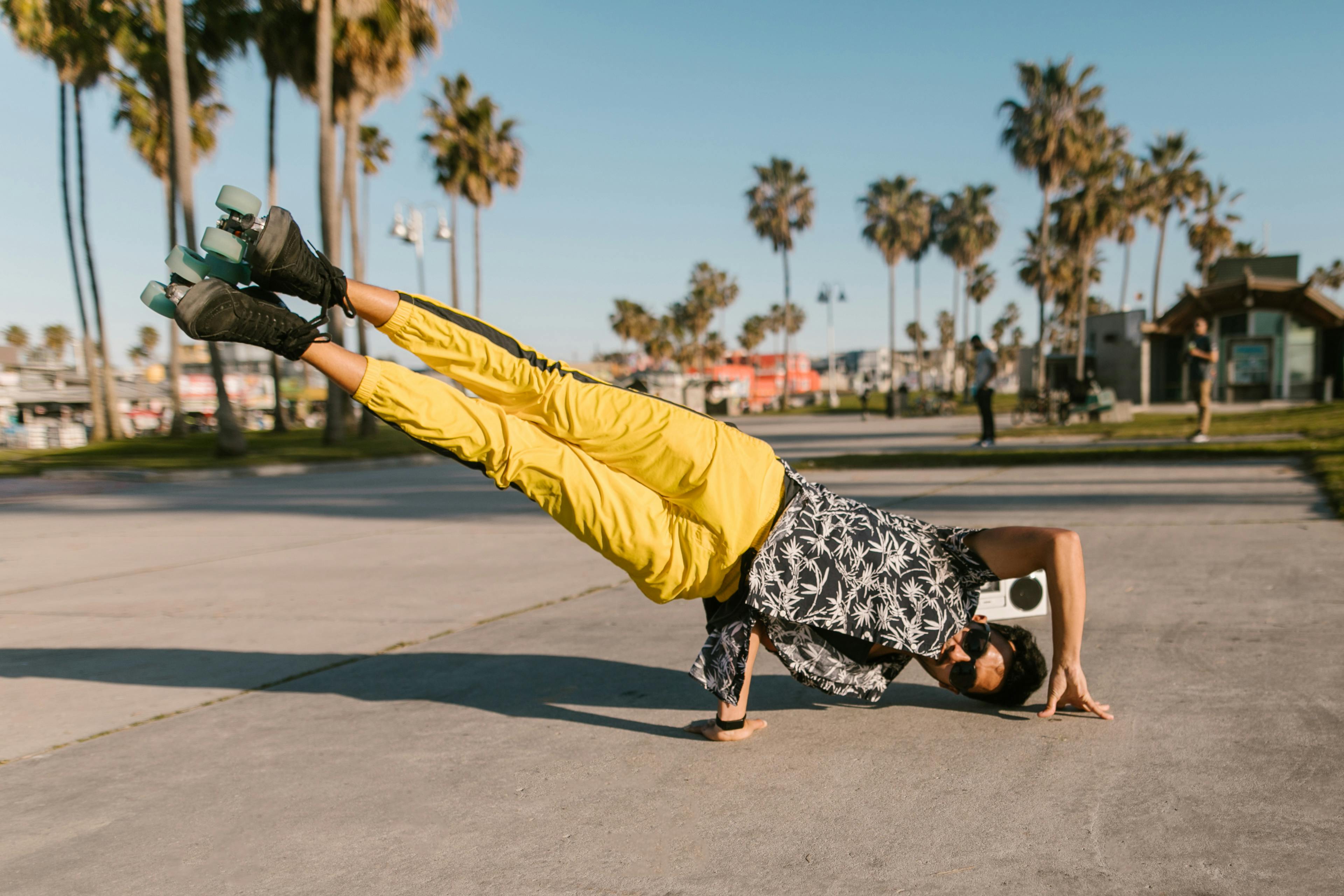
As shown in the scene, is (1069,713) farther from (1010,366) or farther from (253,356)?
(1010,366)

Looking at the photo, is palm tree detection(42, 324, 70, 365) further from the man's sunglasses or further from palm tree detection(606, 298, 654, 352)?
the man's sunglasses

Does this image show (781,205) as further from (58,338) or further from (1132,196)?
(58,338)

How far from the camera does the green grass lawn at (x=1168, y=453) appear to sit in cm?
1084

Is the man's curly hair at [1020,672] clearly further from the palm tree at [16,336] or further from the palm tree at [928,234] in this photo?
the palm tree at [16,336]

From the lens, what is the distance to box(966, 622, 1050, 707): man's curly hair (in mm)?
3355

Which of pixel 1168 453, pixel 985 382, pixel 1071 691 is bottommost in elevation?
pixel 1071 691

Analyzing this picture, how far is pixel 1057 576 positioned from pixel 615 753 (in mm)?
1631

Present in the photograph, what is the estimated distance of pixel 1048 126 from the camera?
43.4m

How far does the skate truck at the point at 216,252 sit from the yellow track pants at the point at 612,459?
21.7 inches

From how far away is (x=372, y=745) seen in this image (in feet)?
10.8

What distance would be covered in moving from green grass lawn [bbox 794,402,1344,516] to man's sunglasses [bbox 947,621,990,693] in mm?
5709

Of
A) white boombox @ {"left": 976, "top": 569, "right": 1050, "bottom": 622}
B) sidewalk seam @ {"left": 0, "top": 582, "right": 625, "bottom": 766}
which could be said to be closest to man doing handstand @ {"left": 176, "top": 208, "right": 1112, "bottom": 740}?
white boombox @ {"left": 976, "top": 569, "right": 1050, "bottom": 622}

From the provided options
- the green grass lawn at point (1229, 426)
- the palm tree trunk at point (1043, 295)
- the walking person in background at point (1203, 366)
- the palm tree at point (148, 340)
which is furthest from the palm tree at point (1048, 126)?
the palm tree at point (148, 340)

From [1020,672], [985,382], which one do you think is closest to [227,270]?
[1020,672]
